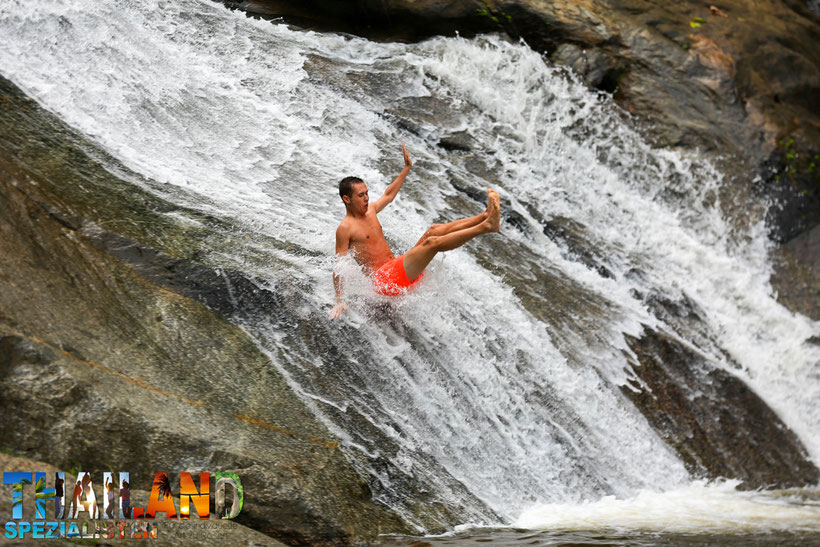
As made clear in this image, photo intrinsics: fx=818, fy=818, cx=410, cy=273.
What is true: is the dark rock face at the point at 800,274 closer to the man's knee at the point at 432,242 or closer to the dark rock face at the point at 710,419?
the dark rock face at the point at 710,419

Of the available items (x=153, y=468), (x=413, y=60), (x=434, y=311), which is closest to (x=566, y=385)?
(x=434, y=311)

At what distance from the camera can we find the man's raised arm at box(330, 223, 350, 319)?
18.8 ft

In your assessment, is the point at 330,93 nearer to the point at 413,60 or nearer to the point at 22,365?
the point at 413,60

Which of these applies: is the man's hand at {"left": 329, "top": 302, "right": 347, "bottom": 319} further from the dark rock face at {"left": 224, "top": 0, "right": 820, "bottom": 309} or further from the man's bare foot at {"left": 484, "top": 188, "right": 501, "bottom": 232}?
the dark rock face at {"left": 224, "top": 0, "right": 820, "bottom": 309}

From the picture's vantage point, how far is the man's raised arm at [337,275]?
5738 mm

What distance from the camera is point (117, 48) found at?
8.83m

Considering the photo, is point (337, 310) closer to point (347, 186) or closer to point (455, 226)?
point (347, 186)

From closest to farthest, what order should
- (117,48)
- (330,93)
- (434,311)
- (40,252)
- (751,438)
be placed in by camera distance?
(40,252)
(434,311)
(751,438)
(117,48)
(330,93)

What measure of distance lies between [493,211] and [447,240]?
0.45 m

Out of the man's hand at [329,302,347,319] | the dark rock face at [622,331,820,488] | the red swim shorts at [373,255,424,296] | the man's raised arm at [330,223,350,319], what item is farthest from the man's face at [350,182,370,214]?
the dark rock face at [622,331,820,488]

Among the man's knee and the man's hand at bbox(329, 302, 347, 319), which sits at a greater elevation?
the man's knee

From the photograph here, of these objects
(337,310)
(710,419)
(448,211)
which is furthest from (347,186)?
(710,419)

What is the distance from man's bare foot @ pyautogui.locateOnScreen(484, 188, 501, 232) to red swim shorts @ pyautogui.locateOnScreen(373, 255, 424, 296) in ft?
2.72

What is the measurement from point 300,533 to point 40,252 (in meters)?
2.35
